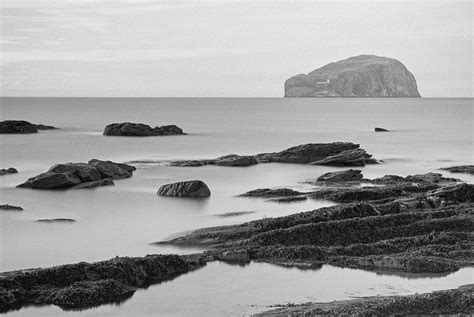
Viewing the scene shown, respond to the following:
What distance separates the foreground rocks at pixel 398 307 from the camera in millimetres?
15656

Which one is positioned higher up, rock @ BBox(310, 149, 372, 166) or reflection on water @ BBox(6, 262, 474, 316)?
rock @ BBox(310, 149, 372, 166)

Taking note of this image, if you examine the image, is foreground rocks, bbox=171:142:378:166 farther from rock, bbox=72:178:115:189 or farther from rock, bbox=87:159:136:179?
rock, bbox=72:178:115:189

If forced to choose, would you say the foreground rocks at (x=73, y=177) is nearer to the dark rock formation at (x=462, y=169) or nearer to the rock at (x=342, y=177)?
the rock at (x=342, y=177)

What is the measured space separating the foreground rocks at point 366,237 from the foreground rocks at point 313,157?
23.2m

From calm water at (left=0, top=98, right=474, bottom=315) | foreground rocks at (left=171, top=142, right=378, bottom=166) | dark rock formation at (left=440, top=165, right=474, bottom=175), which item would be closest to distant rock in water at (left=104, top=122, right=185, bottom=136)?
calm water at (left=0, top=98, right=474, bottom=315)

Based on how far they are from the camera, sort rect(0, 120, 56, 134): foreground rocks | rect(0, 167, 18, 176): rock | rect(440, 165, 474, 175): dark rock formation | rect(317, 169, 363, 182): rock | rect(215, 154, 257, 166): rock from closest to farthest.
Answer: rect(317, 169, 363, 182): rock < rect(440, 165, 474, 175): dark rock formation < rect(0, 167, 18, 176): rock < rect(215, 154, 257, 166): rock < rect(0, 120, 56, 134): foreground rocks

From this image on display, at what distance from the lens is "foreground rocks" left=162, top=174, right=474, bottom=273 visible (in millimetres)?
21641

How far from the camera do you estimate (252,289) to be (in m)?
19.4

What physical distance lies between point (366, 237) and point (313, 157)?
30383 mm

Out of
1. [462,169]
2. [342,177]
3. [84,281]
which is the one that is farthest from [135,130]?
[84,281]

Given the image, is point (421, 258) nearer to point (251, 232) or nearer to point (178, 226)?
point (251, 232)

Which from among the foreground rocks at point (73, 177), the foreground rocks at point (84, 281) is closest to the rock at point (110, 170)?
the foreground rocks at point (73, 177)

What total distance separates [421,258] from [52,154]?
47893 millimetres

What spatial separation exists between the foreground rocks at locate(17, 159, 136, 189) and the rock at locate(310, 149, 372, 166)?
617 inches
